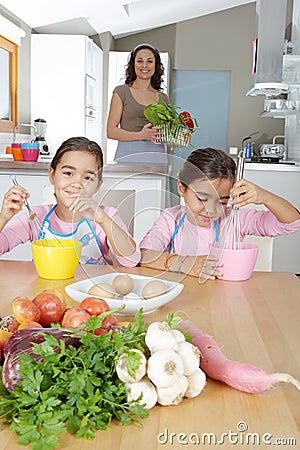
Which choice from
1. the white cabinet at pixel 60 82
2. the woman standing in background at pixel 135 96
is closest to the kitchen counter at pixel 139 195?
the woman standing in background at pixel 135 96

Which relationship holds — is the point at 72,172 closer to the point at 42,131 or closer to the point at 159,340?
the point at 159,340

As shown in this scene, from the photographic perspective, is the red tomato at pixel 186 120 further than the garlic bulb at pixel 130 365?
Yes

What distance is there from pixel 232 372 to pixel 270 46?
383 cm

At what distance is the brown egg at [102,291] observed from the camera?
1183 millimetres

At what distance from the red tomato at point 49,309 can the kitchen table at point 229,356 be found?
20 cm

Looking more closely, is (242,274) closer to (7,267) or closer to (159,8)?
(7,267)

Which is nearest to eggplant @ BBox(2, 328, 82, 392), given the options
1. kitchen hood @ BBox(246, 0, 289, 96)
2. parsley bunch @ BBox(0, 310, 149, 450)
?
parsley bunch @ BBox(0, 310, 149, 450)

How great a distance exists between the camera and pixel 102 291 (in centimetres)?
119

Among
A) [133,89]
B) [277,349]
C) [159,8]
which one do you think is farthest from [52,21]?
[277,349]

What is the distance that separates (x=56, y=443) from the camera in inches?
25.6

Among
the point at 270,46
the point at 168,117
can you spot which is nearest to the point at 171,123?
the point at 168,117

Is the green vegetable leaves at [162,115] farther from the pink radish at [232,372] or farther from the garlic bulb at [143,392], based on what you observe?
the garlic bulb at [143,392]

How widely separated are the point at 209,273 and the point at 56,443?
2.90ft

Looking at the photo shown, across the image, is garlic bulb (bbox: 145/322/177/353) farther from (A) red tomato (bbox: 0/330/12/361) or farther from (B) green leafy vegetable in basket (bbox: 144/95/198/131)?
(B) green leafy vegetable in basket (bbox: 144/95/198/131)
